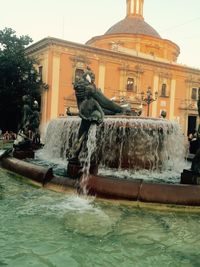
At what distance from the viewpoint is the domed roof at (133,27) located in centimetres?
3341

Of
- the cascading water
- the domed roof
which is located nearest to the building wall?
the domed roof

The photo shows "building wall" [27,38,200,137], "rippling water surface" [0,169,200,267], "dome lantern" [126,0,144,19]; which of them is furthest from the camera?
"dome lantern" [126,0,144,19]

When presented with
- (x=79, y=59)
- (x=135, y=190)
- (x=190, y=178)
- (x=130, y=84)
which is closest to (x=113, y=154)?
(x=190, y=178)

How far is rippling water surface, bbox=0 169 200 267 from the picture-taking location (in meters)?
2.87

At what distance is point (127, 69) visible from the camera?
2930 centimetres

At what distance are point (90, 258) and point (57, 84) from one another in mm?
23557

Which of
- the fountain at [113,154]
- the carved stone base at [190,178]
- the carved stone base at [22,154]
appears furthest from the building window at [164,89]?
the carved stone base at [190,178]

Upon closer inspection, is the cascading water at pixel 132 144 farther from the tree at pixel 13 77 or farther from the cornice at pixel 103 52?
the cornice at pixel 103 52

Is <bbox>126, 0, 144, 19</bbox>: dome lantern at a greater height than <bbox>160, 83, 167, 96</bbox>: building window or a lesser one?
greater

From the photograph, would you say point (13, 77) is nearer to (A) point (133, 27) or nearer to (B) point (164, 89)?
(B) point (164, 89)

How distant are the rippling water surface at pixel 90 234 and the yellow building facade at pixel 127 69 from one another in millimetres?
21031

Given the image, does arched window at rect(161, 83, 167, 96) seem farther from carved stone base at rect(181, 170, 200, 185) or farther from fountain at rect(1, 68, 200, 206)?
carved stone base at rect(181, 170, 200, 185)

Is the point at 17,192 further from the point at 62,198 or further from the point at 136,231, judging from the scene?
the point at 136,231

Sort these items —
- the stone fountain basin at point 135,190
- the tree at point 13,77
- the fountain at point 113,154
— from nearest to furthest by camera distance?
the stone fountain basin at point 135,190
the fountain at point 113,154
the tree at point 13,77
